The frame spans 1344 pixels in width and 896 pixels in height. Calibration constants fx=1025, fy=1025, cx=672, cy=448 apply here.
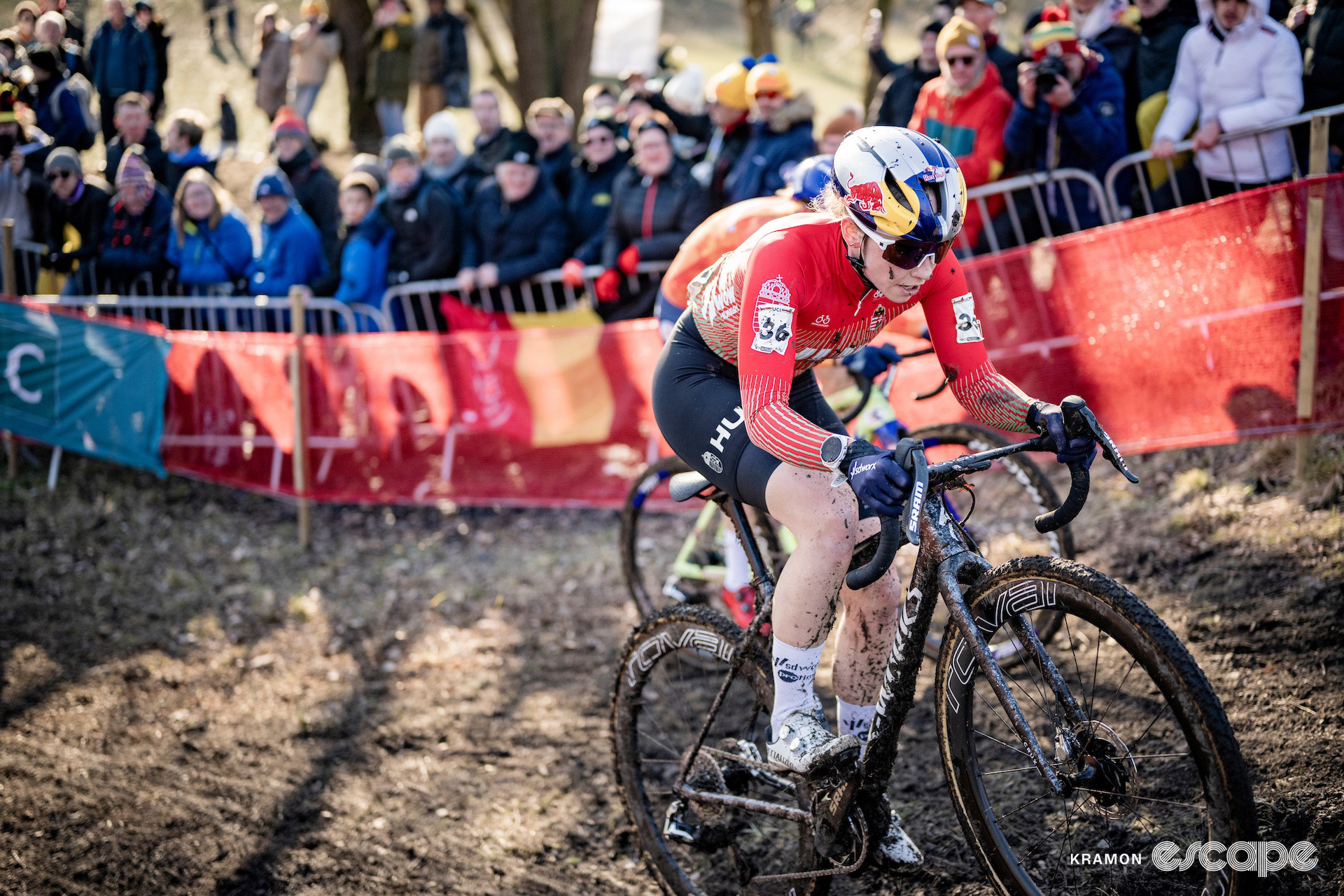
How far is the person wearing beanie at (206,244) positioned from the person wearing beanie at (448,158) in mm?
1786

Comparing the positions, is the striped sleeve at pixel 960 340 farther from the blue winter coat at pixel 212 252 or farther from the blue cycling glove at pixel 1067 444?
the blue winter coat at pixel 212 252

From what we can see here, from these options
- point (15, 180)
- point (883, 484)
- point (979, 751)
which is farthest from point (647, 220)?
point (15, 180)

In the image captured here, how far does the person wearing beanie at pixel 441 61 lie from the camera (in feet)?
44.6

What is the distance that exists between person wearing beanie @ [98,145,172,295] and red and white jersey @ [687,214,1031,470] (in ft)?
23.0

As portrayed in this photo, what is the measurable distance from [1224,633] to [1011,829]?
1713 millimetres

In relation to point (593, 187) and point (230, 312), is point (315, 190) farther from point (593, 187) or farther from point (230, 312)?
point (593, 187)

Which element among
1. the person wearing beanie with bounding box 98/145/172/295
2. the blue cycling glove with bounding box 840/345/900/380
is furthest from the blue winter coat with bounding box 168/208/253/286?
the blue cycling glove with bounding box 840/345/900/380

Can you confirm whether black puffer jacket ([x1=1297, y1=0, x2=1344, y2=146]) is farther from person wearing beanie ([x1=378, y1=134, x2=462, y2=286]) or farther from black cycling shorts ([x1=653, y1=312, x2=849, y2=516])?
person wearing beanie ([x1=378, y1=134, x2=462, y2=286])

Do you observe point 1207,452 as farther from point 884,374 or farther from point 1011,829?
point 1011,829

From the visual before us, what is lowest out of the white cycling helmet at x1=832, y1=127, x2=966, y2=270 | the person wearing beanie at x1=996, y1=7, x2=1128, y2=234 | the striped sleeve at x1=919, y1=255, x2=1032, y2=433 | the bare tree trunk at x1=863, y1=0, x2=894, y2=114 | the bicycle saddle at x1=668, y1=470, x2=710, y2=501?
the bicycle saddle at x1=668, y1=470, x2=710, y2=501

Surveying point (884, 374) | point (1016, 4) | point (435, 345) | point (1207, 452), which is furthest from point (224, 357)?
point (1016, 4)

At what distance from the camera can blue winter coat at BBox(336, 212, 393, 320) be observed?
324 inches

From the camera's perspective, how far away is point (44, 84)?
1114 cm

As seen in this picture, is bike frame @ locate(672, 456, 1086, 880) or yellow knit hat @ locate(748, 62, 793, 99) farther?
yellow knit hat @ locate(748, 62, 793, 99)
